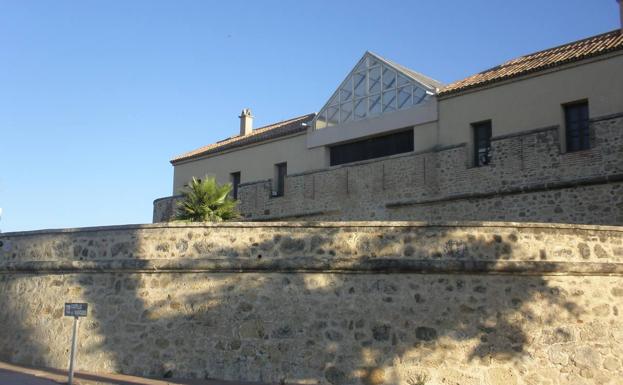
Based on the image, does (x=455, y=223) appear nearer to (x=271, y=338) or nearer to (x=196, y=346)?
(x=271, y=338)

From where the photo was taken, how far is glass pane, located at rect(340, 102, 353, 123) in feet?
73.4

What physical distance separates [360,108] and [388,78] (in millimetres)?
1368

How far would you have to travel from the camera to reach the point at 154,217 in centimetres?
2828

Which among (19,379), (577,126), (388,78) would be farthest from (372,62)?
(19,379)

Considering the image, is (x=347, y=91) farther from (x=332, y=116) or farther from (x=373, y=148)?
(x=373, y=148)

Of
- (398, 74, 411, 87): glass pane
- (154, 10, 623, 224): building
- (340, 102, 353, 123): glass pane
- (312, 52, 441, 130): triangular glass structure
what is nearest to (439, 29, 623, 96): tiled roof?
(154, 10, 623, 224): building

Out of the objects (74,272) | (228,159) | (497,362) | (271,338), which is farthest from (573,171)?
(228,159)

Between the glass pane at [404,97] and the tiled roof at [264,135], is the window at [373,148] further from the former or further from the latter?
the tiled roof at [264,135]

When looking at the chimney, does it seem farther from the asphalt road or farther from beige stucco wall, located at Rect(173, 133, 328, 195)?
the asphalt road

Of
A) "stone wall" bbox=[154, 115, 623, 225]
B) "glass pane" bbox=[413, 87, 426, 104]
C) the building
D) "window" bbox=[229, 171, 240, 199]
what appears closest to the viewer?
"stone wall" bbox=[154, 115, 623, 225]

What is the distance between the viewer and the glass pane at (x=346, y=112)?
2238 cm

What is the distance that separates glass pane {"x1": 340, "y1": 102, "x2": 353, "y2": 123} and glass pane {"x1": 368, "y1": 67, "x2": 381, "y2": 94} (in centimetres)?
92

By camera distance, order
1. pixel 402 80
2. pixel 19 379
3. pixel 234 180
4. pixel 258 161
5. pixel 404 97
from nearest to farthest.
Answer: pixel 19 379, pixel 404 97, pixel 402 80, pixel 258 161, pixel 234 180

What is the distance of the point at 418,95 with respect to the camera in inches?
798
